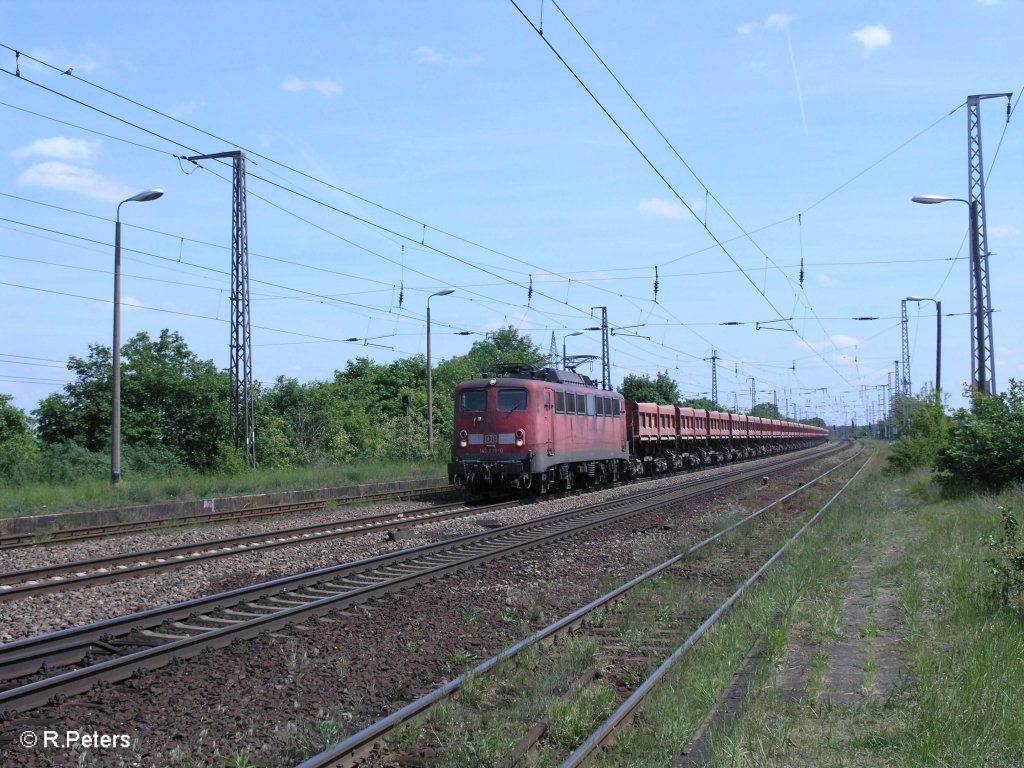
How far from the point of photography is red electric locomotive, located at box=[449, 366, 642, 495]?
2148 centimetres

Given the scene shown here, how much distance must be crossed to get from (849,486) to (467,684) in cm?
2381

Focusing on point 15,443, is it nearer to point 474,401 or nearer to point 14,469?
point 14,469

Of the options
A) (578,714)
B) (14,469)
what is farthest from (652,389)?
(578,714)

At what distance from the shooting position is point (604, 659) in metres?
7.19

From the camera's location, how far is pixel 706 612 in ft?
29.1

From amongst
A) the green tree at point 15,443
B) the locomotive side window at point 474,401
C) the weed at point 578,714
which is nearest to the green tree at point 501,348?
the green tree at point 15,443

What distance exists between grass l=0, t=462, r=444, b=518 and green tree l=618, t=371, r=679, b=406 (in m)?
36.4

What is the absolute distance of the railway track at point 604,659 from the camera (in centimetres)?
498

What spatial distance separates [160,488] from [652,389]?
47.0 meters

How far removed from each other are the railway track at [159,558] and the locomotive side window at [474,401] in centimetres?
449

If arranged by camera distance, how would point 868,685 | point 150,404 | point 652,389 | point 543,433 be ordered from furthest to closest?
point 652,389
point 150,404
point 543,433
point 868,685

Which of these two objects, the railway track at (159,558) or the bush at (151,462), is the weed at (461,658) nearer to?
the railway track at (159,558)

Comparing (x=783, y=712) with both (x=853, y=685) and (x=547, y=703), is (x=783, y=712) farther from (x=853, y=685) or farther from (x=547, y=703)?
(x=547, y=703)

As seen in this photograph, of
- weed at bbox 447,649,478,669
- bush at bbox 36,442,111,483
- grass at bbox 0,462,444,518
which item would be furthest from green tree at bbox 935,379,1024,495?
bush at bbox 36,442,111,483
